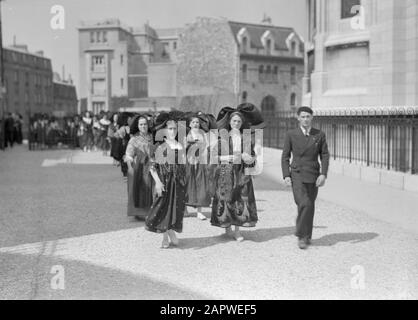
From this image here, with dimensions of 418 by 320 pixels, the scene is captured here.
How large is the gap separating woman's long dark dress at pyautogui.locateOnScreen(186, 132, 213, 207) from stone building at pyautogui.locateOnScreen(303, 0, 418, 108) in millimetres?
8714

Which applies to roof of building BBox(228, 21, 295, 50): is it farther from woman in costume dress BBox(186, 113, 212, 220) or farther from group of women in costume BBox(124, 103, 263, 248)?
group of women in costume BBox(124, 103, 263, 248)

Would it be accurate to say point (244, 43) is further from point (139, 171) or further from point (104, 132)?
point (139, 171)

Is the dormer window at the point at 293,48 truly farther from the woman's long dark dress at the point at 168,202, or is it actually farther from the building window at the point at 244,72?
the woman's long dark dress at the point at 168,202

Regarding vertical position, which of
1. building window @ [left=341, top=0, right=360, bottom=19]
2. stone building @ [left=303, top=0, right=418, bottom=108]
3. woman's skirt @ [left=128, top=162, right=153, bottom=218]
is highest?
building window @ [left=341, top=0, right=360, bottom=19]

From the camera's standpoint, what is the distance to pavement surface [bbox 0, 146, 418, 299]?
546 centimetres

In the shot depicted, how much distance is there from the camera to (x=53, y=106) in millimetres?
91062

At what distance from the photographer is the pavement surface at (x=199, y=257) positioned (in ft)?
17.9

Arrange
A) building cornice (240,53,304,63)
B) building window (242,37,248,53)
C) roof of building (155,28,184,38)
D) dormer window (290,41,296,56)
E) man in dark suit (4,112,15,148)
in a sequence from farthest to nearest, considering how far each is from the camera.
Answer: roof of building (155,28,184,38) → dormer window (290,41,296,56) → building window (242,37,248,53) → building cornice (240,53,304,63) → man in dark suit (4,112,15,148)

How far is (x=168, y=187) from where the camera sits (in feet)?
24.6

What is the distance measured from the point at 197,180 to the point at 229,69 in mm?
56158

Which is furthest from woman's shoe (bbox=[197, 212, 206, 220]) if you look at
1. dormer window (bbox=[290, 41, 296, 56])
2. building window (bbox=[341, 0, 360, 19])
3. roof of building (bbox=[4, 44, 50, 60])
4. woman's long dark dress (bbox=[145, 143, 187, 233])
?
roof of building (bbox=[4, 44, 50, 60])

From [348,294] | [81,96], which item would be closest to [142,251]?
[348,294]
